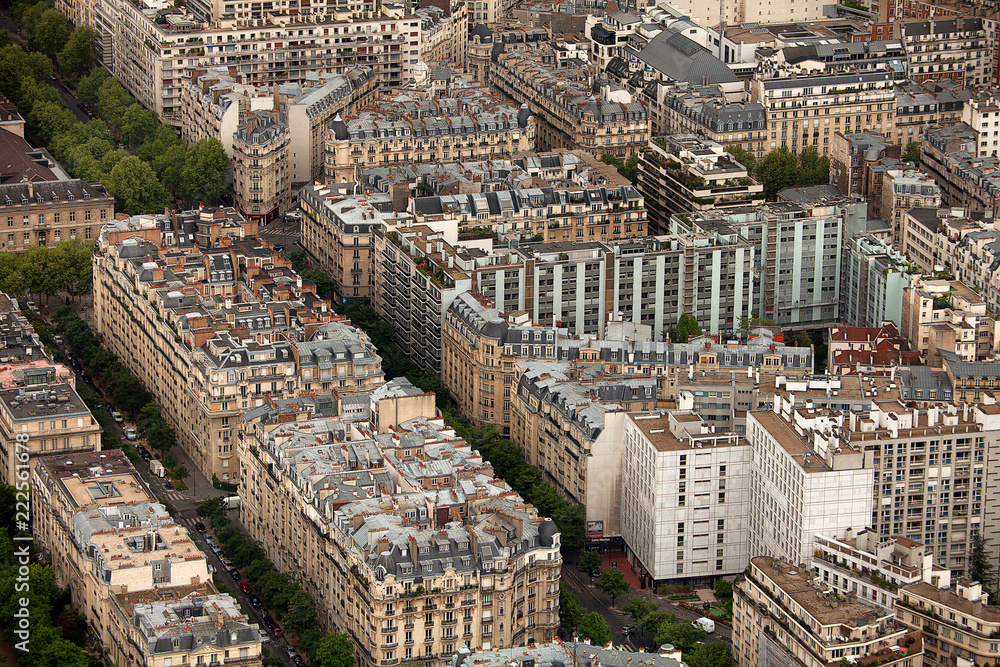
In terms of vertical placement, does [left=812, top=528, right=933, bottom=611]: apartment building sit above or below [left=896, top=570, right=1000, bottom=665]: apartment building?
above

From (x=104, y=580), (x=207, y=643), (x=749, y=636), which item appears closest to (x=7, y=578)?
(x=104, y=580)

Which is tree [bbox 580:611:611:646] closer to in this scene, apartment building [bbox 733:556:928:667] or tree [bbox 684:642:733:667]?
tree [bbox 684:642:733:667]

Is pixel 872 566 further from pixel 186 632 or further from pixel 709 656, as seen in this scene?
pixel 186 632

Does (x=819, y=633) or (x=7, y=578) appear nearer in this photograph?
(x=819, y=633)

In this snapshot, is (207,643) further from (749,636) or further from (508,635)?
(749,636)

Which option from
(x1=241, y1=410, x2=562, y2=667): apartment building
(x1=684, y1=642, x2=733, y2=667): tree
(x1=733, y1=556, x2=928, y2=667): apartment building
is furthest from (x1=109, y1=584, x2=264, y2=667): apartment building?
(x1=733, y1=556, x2=928, y2=667): apartment building

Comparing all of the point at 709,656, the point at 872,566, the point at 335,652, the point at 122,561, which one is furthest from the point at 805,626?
the point at 122,561
